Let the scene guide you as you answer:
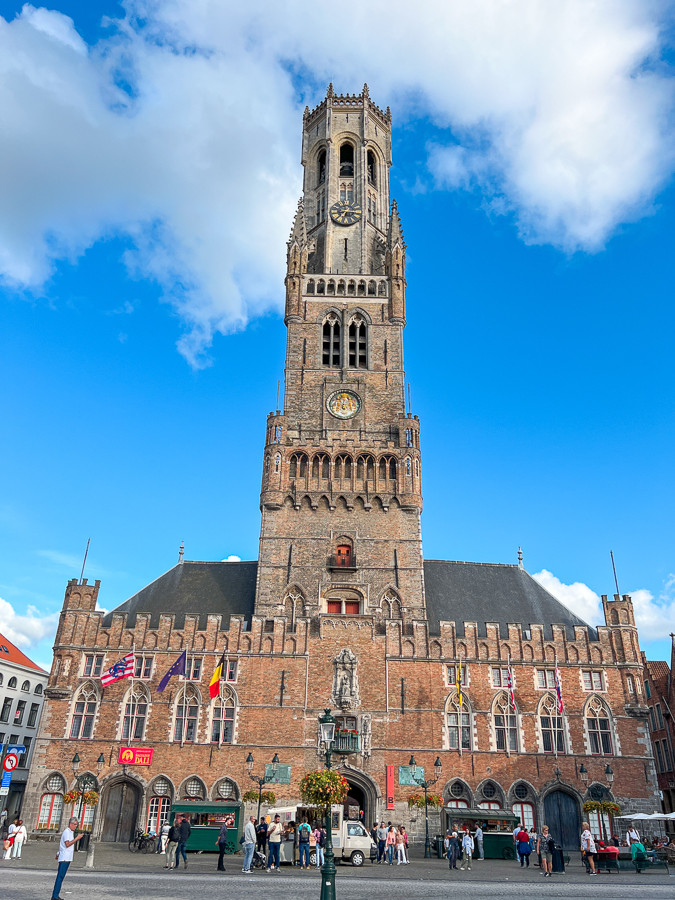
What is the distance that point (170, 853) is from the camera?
25.5m

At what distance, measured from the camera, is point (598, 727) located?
41656mm

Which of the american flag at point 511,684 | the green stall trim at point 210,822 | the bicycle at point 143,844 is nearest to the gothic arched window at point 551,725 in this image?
the american flag at point 511,684

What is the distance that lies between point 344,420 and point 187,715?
21.2m

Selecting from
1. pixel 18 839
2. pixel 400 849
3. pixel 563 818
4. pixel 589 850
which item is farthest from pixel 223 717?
pixel 589 850

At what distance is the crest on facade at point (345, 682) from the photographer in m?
40.9

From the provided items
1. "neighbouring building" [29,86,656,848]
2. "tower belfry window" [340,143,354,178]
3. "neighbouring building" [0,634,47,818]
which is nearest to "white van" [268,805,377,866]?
"neighbouring building" [29,86,656,848]

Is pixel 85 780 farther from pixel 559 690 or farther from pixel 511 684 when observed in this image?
pixel 559 690

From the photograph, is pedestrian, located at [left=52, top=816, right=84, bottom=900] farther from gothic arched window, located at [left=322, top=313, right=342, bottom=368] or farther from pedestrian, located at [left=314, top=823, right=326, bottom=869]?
gothic arched window, located at [left=322, top=313, right=342, bottom=368]

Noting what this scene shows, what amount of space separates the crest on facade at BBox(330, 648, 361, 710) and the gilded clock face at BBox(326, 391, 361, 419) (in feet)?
53.0

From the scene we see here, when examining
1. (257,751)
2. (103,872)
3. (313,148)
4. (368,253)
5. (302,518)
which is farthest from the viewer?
(313,148)

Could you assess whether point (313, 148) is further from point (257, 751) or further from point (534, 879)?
point (534, 879)

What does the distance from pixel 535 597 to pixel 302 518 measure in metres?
16.2

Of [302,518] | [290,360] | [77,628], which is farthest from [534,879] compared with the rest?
[290,360]

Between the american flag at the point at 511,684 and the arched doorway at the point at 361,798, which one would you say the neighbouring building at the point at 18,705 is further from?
the american flag at the point at 511,684
